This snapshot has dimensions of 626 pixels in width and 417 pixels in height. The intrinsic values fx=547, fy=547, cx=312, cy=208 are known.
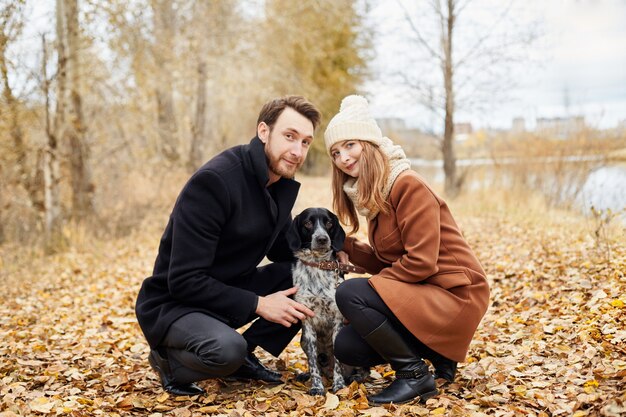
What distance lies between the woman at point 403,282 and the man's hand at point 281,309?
28 cm

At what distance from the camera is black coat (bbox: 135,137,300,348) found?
294cm

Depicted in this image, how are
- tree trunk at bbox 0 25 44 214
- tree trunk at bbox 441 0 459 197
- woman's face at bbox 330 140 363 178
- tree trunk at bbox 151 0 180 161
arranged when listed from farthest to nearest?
tree trunk at bbox 441 0 459 197, tree trunk at bbox 151 0 180 161, tree trunk at bbox 0 25 44 214, woman's face at bbox 330 140 363 178

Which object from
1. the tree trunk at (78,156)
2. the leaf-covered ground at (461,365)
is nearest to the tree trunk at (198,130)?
the tree trunk at (78,156)

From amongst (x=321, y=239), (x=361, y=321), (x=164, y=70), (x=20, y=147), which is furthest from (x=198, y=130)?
(x=361, y=321)

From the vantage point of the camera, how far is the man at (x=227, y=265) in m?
2.93

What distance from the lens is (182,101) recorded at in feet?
46.3

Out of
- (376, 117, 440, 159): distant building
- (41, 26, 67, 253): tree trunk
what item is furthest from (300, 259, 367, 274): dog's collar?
(376, 117, 440, 159): distant building

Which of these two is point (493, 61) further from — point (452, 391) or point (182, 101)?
point (452, 391)

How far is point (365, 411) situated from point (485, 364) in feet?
3.29

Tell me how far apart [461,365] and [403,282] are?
0.93 meters

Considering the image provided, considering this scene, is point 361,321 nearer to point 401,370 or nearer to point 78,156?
point 401,370

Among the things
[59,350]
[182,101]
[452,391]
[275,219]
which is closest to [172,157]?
[182,101]

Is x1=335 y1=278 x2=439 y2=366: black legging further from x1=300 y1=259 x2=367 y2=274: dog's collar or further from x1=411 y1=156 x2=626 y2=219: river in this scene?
x1=411 y1=156 x2=626 y2=219: river

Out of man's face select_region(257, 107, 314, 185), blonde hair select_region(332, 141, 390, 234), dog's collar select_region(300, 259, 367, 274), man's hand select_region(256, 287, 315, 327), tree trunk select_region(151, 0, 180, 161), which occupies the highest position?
tree trunk select_region(151, 0, 180, 161)
